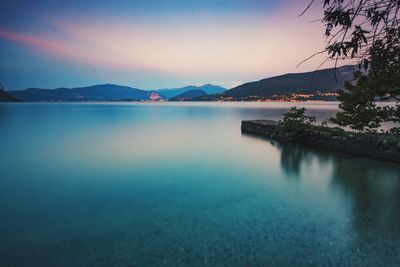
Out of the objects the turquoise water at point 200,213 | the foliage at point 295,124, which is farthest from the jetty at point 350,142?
the turquoise water at point 200,213

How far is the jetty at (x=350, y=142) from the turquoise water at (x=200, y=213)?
1.03m

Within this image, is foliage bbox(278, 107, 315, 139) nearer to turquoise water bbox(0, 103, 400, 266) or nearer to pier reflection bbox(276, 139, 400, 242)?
pier reflection bbox(276, 139, 400, 242)

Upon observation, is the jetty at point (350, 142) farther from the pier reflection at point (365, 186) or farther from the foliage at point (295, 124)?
the pier reflection at point (365, 186)

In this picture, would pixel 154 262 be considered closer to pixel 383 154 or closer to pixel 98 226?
pixel 98 226

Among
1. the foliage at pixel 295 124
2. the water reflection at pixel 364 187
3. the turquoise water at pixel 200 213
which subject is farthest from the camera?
the foliage at pixel 295 124

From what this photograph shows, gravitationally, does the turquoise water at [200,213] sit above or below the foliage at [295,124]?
below

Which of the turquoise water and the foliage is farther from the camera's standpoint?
the foliage

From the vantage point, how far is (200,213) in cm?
685

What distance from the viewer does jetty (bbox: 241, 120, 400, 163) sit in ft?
41.0

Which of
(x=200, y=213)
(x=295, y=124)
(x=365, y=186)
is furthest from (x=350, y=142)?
(x=200, y=213)

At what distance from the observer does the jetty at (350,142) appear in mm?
12484

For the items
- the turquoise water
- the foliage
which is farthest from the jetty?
the turquoise water

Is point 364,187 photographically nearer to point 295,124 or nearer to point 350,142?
point 350,142

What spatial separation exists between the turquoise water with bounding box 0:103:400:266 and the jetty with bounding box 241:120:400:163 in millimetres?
1034
